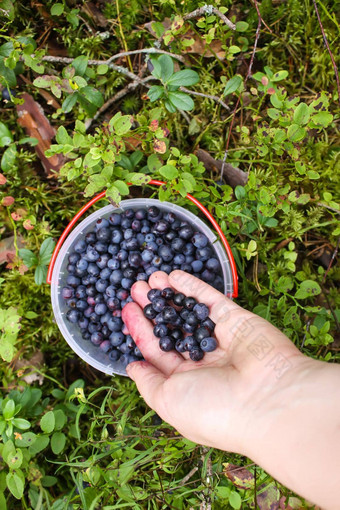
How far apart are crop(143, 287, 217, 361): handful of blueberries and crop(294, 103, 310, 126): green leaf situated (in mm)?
1009

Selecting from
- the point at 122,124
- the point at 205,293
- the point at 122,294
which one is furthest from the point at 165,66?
the point at 122,294

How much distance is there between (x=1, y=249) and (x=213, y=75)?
1746 millimetres

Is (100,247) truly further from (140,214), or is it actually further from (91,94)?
(91,94)

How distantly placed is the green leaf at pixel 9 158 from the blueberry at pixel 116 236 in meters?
0.76

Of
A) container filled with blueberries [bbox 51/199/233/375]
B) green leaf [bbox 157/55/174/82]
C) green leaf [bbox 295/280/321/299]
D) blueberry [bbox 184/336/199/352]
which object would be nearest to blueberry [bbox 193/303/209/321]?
blueberry [bbox 184/336/199/352]

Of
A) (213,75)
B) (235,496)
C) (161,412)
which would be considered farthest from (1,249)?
(235,496)

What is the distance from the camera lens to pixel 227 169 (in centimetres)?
254

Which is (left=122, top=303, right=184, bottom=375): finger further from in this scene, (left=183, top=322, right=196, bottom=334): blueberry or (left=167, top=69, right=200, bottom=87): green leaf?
(left=167, top=69, right=200, bottom=87): green leaf

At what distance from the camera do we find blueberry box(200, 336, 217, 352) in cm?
194

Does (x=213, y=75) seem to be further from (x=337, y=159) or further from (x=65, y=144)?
(x=65, y=144)

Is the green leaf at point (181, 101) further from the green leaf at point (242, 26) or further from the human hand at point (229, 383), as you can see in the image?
the human hand at point (229, 383)

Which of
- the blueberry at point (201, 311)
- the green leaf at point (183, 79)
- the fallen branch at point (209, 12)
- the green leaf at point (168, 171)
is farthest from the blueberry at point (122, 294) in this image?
the fallen branch at point (209, 12)

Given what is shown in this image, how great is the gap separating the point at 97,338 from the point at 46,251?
590 mm

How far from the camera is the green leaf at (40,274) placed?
92.4 inches
